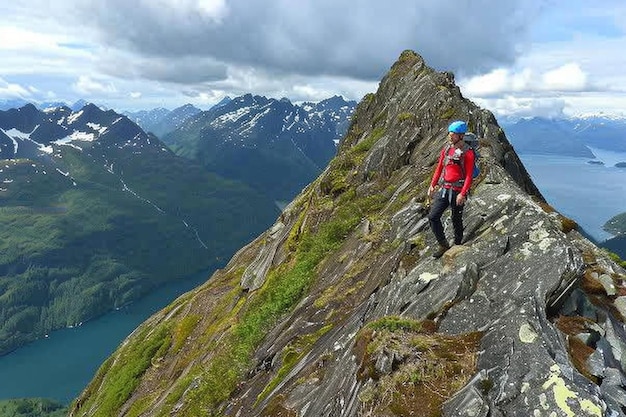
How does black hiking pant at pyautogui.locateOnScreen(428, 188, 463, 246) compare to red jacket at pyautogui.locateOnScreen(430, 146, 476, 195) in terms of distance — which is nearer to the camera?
red jacket at pyautogui.locateOnScreen(430, 146, 476, 195)

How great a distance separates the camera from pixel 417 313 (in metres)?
16.1

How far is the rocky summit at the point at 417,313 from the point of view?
11984 millimetres

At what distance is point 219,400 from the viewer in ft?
88.9

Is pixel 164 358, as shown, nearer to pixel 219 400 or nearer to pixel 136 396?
pixel 136 396

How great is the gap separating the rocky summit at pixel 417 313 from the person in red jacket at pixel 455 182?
77 centimetres

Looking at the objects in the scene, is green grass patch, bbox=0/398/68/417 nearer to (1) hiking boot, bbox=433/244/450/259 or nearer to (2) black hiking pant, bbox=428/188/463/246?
(1) hiking boot, bbox=433/244/450/259

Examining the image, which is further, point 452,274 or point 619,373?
point 452,274

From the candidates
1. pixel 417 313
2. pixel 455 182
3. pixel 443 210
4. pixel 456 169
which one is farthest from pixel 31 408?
pixel 456 169

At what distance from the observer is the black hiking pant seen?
59.2 feet

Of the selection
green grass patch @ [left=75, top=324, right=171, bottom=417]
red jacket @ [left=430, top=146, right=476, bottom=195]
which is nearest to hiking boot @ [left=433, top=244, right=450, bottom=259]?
red jacket @ [left=430, top=146, right=476, bottom=195]

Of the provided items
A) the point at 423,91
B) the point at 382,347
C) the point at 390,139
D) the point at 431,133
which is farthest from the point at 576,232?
the point at 423,91

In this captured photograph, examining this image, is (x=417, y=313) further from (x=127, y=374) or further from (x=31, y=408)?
(x=31, y=408)

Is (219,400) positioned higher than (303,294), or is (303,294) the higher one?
(303,294)

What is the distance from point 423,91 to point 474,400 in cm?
4213
